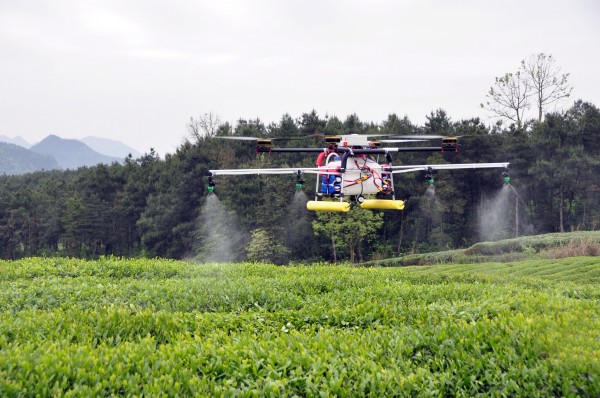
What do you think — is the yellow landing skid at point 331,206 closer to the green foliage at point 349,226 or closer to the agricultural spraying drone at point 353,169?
the agricultural spraying drone at point 353,169

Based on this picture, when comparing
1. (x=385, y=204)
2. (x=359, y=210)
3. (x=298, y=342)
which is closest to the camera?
(x=298, y=342)

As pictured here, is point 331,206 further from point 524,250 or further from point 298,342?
point 524,250

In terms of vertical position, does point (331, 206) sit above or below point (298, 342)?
above

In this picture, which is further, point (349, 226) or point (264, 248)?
point (264, 248)

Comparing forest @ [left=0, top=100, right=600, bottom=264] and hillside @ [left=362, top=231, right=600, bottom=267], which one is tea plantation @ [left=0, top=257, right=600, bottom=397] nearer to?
hillside @ [left=362, top=231, right=600, bottom=267]

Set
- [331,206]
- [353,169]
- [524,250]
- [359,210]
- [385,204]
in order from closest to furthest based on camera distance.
→ 1. [331,206]
2. [353,169]
3. [385,204]
4. [524,250]
5. [359,210]

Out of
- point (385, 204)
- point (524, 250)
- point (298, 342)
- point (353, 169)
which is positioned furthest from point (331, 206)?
point (524, 250)

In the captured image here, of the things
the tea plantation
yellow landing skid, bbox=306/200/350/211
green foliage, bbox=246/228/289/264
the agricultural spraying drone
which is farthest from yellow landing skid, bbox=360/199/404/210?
green foliage, bbox=246/228/289/264

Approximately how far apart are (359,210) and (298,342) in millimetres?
28709

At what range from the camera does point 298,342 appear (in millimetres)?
5949

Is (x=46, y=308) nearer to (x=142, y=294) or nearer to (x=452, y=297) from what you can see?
(x=142, y=294)

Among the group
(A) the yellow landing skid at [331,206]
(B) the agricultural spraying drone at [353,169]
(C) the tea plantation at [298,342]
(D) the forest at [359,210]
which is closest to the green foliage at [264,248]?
(D) the forest at [359,210]

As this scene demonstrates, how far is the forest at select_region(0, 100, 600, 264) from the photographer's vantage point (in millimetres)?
34219

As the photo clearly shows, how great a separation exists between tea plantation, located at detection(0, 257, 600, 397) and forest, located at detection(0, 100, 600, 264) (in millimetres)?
20320
